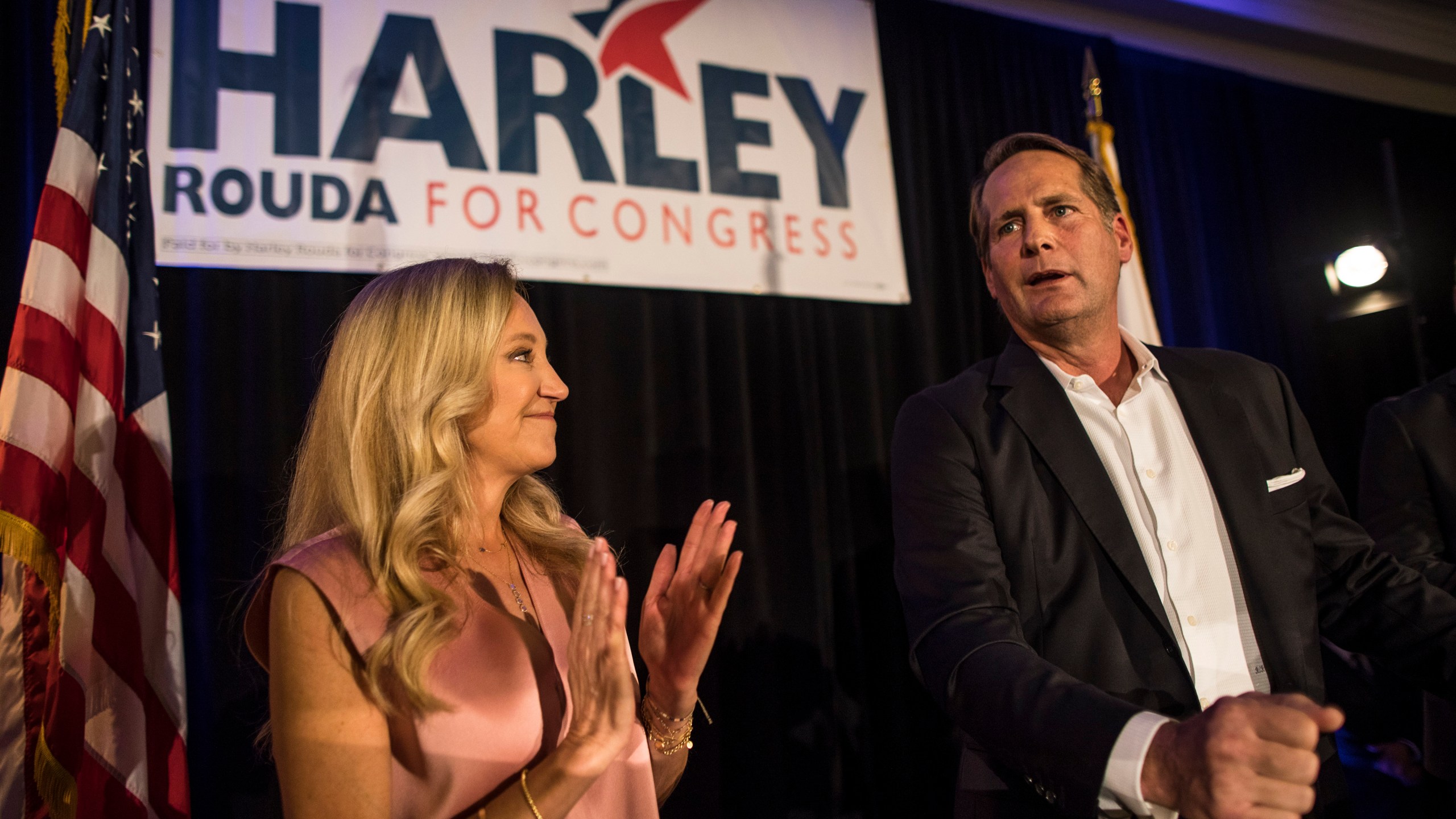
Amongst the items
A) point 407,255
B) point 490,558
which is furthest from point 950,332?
point 490,558

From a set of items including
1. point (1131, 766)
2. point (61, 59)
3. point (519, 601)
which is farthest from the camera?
point (61, 59)

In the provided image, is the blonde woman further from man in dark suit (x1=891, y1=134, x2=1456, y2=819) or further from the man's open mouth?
the man's open mouth

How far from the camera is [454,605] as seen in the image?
4.53ft

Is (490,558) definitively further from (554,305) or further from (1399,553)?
(1399,553)

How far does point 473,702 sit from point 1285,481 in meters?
1.45

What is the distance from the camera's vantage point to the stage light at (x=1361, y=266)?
4.33 meters

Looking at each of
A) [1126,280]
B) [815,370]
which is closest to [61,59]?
[815,370]

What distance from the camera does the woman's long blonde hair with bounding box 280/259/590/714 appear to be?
1.39 metres

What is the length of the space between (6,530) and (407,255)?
1.28m

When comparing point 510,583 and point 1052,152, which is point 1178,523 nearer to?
point 1052,152

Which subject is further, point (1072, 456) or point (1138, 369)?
point (1138, 369)

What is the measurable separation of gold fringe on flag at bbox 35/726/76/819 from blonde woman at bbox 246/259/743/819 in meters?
0.94

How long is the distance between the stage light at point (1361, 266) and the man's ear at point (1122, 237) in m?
3.22

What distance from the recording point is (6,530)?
1.97 m
